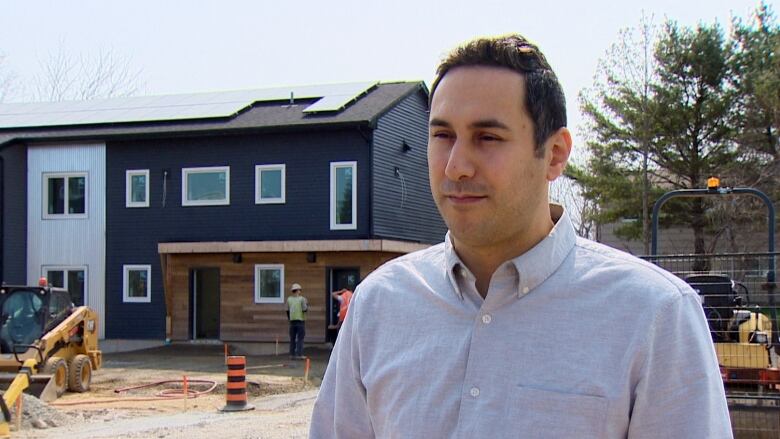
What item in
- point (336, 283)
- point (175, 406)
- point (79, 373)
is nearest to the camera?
point (175, 406)

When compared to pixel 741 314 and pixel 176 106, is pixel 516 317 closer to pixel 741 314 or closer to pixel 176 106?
pixel 741 314

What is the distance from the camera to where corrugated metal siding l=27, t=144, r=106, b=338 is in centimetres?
2939

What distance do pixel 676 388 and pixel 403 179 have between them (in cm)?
2629

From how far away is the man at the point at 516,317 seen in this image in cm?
204

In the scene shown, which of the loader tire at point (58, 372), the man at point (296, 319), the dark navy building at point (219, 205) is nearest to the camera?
the loader tire at point (58, 372)

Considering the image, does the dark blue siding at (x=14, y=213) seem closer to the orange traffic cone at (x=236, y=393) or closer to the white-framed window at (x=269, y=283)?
the white-framed window at (x=269, y=283)

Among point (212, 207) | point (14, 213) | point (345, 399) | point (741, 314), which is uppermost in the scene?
point (212, 207)

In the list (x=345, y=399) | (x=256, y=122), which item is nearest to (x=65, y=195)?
(x=256, y=122)

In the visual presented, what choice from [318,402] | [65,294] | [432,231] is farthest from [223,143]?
[318,402]

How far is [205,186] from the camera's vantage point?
2805 cm

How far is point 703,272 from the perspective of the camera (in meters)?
9.00

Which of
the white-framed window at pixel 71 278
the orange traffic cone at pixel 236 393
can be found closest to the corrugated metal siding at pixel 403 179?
the white-framed window at pixel 71 278

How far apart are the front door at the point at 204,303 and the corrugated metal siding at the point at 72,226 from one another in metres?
3.06

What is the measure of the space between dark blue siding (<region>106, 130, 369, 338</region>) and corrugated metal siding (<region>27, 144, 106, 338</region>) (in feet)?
1.02
